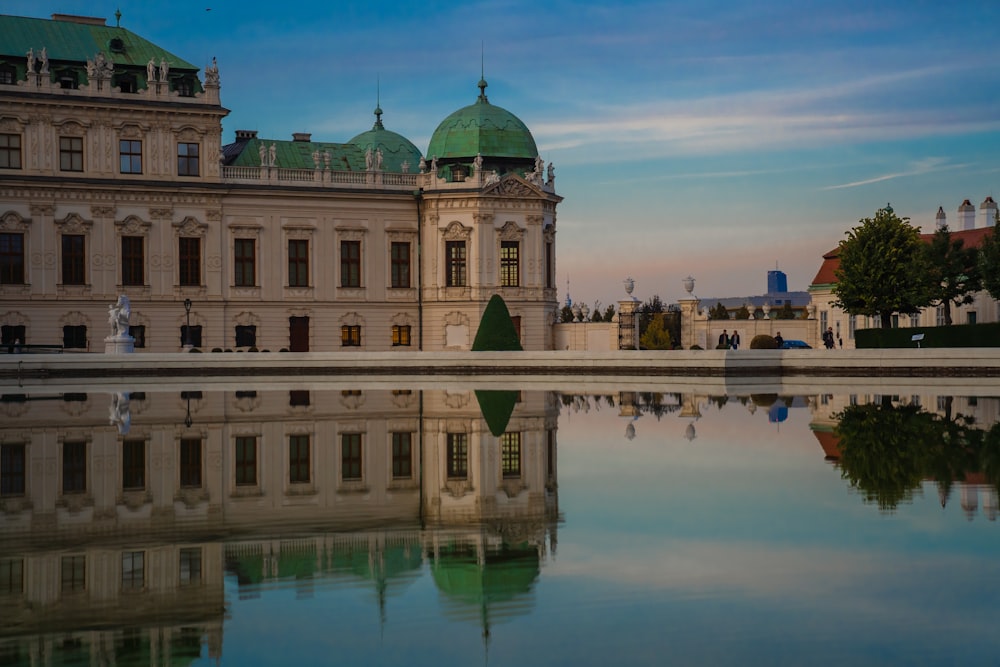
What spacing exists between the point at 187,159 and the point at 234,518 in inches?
1691

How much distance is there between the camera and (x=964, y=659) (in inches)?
296

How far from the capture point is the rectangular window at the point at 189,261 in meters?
53.4

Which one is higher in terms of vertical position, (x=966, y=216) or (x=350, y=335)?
(x=966, y=216)

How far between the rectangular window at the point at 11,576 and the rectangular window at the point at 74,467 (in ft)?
13.2

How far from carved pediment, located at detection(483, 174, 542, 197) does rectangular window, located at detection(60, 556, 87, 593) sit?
153 ft

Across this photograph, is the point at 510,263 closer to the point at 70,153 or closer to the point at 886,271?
the point at 886,271

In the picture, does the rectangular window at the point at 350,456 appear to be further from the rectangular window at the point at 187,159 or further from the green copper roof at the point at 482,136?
the green copper roof at the point at 482,136

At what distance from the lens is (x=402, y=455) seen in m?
17.7

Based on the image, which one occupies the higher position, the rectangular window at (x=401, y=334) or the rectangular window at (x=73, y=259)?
the rectangular window at (x=73, y=259)

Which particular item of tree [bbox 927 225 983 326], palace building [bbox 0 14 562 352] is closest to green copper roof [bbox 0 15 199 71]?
palace building [bbox 0 14 562 352]

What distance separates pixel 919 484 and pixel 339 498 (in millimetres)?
6943

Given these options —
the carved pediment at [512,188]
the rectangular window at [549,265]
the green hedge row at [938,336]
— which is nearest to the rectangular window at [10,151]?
the carved pediment at [512,188]

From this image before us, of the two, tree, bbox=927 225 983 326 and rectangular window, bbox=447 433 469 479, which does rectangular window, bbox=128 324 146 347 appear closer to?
tree, bbox=927 225 983 326

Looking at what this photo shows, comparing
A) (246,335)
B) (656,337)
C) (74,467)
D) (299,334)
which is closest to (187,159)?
(246,335)
